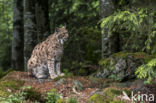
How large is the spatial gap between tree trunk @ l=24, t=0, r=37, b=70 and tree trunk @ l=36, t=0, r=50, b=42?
0.81m

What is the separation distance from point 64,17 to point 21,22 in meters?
2.82

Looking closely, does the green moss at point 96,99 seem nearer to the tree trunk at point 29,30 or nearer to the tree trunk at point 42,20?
A: the tree trunk at point 29,30

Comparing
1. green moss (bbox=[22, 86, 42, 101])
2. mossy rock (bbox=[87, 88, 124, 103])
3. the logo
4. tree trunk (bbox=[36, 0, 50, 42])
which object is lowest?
the logo

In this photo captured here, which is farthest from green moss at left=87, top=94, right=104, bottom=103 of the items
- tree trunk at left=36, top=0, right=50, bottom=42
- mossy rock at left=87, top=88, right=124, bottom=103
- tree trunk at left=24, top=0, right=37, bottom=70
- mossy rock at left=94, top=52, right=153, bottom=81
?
tree trunk at left=36, top=0, right=50, bottom=42

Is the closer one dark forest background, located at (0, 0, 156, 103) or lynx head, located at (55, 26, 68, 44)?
dark forest background, located at (0, 0, 156, 103)

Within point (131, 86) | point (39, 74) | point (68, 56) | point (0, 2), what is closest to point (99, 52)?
point (68, 56)

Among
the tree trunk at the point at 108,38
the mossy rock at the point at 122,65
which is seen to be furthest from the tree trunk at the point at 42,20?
the mossy rock at the point at 122,65

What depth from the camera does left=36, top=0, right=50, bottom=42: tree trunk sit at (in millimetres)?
10641

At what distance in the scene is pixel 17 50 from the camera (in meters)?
12.3

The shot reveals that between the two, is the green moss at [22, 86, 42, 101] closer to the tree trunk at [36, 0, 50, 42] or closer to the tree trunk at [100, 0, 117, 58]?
the tree trunk at [100, 0, 117, 58]

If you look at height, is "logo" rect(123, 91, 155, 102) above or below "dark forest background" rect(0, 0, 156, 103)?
below

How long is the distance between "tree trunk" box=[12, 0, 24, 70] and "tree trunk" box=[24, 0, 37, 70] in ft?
9.28

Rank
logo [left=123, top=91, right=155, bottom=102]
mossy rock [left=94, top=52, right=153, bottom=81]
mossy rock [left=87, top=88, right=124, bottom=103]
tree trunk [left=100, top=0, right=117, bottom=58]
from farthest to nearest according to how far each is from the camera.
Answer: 1. tree trunk [left=100, top=0, right=117, bottom=58]
2. mossy rock [left=94, top=52, right=153, bottom=81]
3. logo [left=123, top=91, right=155, bottom=102]
4. mossy rock [left=87, top=88, right=124, bottom=103]

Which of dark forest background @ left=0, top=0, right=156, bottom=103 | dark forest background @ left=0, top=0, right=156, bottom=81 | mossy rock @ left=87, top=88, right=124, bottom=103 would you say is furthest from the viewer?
dark forest background @ left=0, top=0, right=156, bottom=81
